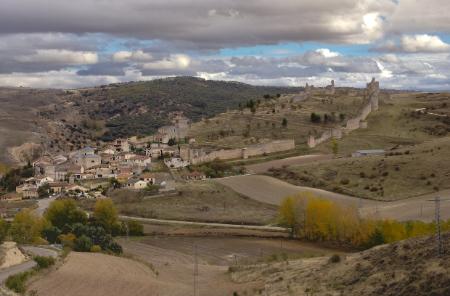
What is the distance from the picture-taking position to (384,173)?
7106 centimetres

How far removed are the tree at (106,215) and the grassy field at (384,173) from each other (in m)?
23.3

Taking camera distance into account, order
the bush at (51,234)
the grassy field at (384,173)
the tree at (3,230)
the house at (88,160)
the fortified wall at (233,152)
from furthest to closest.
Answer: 1. the house at (88,160)
2. the fortified wall at (233,152)
3. the grassy field at (384,173)
4. the bush at (51,234)
5. the tree at (3,230)

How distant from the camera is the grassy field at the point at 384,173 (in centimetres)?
6644

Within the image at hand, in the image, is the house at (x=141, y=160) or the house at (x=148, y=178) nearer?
the house at (x=148, y=178)

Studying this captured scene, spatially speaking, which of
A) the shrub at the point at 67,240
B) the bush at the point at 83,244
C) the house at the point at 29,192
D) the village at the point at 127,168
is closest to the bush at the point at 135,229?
the shrub at the point at 67,240

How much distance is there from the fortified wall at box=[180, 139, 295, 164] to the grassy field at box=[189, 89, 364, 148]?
388 cm

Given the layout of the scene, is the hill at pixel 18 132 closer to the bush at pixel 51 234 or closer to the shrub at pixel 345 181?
the shrub at pixel 345 181

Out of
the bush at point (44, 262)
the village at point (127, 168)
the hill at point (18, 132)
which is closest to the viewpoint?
the bush at point (44, 262)

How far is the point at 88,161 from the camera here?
105 meters

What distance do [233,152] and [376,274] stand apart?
69990 mm

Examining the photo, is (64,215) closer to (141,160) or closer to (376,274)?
(141,160)

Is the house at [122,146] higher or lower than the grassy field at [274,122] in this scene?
lower

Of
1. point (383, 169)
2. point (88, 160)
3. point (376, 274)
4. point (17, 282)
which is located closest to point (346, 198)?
point (383, 169)

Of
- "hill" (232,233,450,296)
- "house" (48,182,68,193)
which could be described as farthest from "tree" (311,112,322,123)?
"hill" (232,233,450,296)
